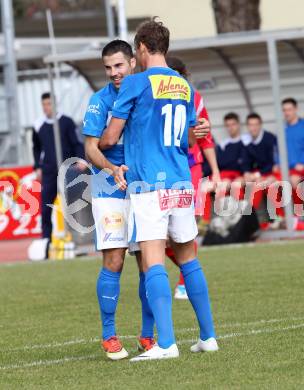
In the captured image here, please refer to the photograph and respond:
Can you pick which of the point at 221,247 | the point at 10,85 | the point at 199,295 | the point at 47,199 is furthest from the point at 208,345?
the point at 10,85

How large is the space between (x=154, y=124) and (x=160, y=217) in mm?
557

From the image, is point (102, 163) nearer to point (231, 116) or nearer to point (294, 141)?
point (294, 141)

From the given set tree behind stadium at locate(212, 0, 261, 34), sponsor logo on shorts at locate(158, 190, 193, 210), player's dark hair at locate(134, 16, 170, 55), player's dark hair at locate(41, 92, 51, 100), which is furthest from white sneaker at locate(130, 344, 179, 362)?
tree behind stadium at locate(212, 0, 261, 34)

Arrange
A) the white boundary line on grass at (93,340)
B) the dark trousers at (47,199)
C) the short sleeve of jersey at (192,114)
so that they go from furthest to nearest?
the dark trousers at (47,199), the white boundary line on grass at (93,340), the short sleeve of jersey at (192,114)

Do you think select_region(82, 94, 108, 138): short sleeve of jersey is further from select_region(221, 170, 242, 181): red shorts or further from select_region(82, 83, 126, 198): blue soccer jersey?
select_region(221, 170, 242, 181): red shorts

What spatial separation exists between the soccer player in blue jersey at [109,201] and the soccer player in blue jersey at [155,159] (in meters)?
0.18

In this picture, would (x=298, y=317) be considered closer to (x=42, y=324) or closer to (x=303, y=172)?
(x=42, y=324)

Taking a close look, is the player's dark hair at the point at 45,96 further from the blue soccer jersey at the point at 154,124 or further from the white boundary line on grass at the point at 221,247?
the blue soccer jersey at the point at 154,124

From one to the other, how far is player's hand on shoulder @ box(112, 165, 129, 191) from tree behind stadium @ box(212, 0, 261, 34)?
15.9 meters

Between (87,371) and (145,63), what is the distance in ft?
6.11

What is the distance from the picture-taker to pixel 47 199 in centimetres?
1722

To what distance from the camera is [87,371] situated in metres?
7.03

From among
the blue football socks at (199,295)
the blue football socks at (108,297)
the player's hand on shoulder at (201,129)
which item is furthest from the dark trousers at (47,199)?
the blue football socks at (199,295)

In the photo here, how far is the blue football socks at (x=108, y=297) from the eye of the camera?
755 centimetres
